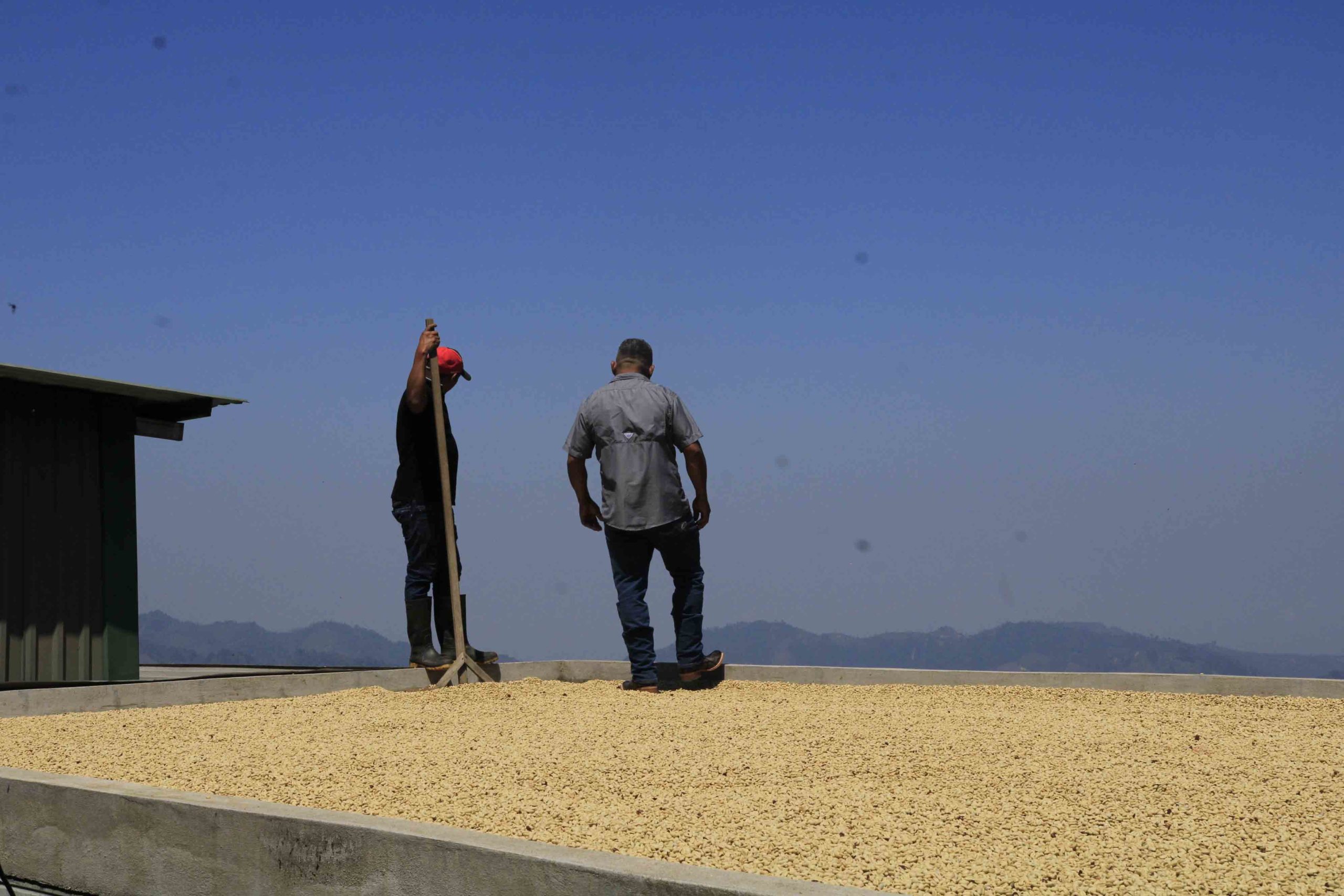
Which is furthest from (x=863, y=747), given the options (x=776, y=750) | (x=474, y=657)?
(x=474, y=657)

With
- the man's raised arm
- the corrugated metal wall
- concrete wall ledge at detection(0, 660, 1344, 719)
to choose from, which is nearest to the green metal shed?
the corrugated metal wall

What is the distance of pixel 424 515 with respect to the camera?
24.3 ft

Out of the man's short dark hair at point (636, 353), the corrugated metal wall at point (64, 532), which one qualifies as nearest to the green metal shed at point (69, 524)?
the corrugated metal wall at point (64, 532)

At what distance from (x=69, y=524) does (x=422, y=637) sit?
244 cm

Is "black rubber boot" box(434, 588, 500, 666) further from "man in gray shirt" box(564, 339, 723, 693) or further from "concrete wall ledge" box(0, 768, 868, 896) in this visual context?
"concrete wall ledge" box(0, 768, 868, 896)

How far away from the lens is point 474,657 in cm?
749

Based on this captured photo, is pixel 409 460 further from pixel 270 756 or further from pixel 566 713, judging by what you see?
pixel 270 756

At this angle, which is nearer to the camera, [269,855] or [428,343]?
[269,855]

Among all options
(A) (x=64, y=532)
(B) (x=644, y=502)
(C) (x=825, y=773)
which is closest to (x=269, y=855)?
(C) (x=825, y=773)

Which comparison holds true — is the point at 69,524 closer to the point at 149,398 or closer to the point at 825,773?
the point at 149,398

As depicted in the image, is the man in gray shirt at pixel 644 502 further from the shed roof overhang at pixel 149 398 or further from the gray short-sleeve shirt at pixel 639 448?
the shed roof overhang at pixel 149 398

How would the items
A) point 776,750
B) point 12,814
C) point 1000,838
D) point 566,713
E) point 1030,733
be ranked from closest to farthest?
point 1000,838 < point 12,814 < point 776,750 < point 1030,733 < point 566,713

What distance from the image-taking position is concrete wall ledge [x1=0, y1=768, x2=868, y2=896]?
96.5 inches

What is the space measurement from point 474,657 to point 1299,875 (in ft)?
17.6
